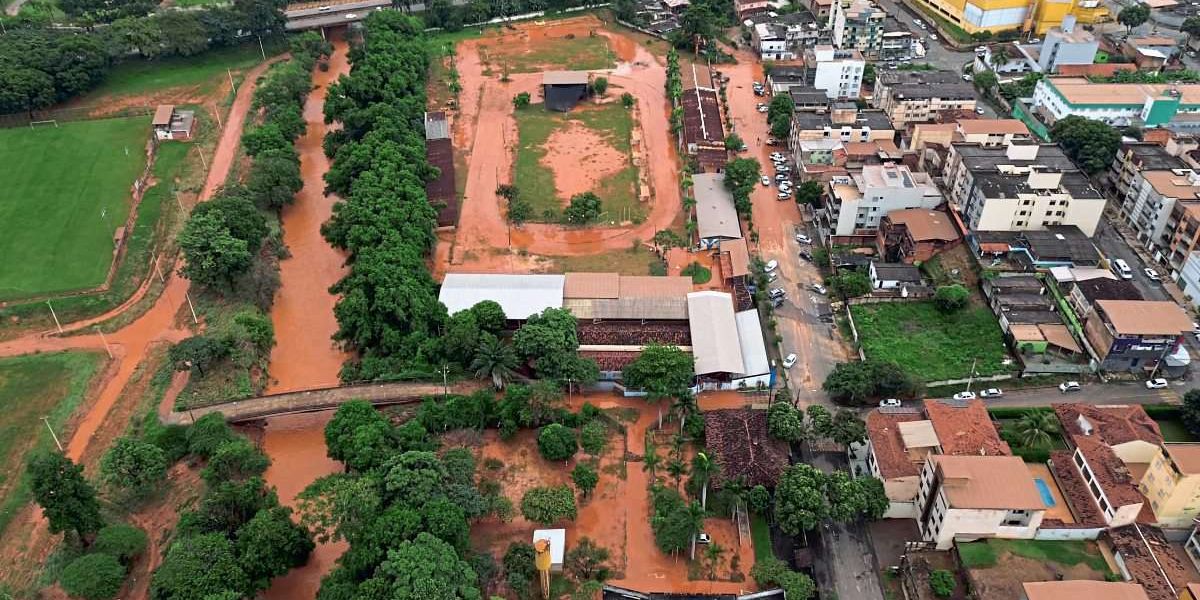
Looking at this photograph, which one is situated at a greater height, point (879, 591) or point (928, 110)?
point (928, 110)

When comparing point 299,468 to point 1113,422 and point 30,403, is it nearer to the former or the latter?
point 30,403

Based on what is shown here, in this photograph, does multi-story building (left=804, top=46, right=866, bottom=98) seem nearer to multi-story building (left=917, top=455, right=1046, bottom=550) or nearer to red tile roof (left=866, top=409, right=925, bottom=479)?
red tile roof (left=866, top=409, right=925, bottom=479)

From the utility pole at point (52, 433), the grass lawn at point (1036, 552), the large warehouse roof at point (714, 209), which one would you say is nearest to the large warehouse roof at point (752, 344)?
the large warehouse roof at point (714, 209)

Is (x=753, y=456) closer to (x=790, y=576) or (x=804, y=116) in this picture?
(x=790, y=576)

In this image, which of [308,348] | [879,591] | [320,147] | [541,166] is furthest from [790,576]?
[320,147]

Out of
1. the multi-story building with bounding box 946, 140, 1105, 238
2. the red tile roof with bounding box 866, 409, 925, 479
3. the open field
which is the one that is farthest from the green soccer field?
the multi-story building with bounding box 946, 140, 1105, 238

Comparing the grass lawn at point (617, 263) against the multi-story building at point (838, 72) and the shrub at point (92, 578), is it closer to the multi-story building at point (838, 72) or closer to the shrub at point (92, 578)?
the multi-story building at point (838, 72)
